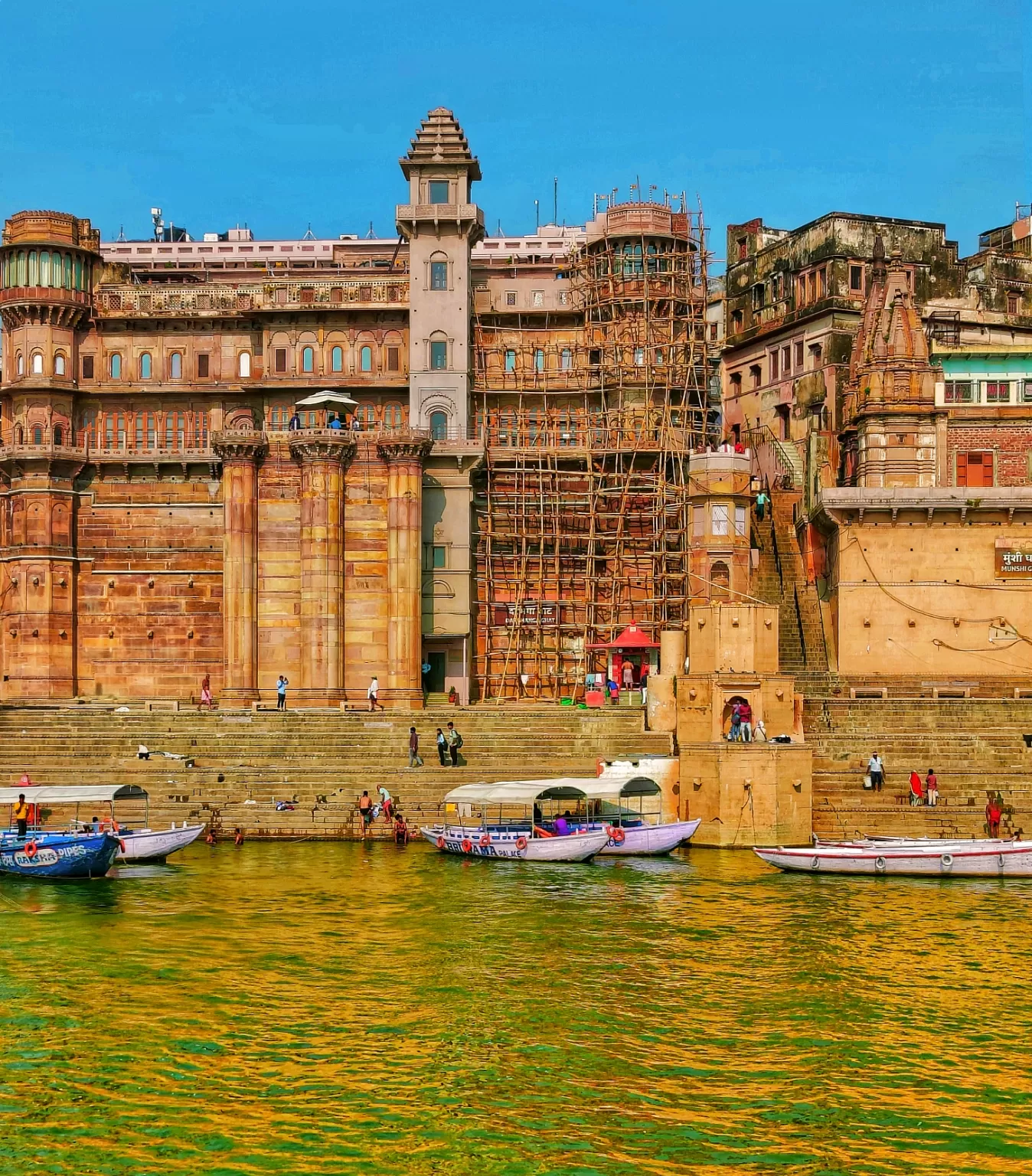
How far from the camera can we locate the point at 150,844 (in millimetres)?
41625

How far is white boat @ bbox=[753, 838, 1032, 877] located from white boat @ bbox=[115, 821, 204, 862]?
1493 centimetres

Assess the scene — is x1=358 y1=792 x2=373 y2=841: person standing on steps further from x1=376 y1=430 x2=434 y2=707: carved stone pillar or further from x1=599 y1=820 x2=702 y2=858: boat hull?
x1=376 y1=430 x2=434 y2=707: carved stone pillar

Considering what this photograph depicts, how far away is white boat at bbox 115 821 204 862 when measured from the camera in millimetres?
41531

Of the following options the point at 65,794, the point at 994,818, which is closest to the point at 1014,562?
the point at 994,818

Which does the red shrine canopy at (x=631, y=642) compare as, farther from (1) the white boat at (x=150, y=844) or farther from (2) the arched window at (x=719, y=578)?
(1) the white boat at (x=150, y=844)

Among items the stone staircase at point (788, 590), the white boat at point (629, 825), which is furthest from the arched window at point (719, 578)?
the white boat at point (629, 825)

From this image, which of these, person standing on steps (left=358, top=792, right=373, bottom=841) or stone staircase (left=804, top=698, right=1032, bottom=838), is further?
person standing on steps (left=358, top=792, right=373, bottom=841)

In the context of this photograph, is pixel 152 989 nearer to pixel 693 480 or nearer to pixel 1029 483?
pixel 693 480

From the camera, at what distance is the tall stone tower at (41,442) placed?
201ft

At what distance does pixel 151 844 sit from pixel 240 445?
19.7m

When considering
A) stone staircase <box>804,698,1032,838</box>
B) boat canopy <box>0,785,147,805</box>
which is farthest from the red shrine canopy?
boat canopy <box>0,785,147,805</box>

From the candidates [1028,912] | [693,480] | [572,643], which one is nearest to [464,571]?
[572,643]

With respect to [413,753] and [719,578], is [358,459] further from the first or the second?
[413,753]

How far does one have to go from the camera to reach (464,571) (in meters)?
60.8
